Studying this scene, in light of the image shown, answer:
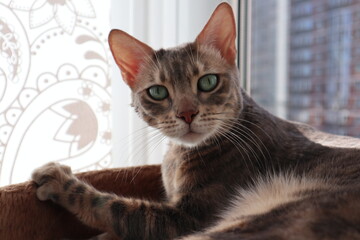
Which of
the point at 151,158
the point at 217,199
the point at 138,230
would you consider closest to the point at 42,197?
the point at 138,230

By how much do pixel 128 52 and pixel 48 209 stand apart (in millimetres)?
602

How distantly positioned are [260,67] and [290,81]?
0.20 metres

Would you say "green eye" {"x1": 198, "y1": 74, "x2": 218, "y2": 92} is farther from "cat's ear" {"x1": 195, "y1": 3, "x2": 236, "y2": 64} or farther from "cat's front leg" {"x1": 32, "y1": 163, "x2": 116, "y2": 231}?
"cat's front leg" {"x1": 32, "y1": 163, "x2": 116, "y2": 231}

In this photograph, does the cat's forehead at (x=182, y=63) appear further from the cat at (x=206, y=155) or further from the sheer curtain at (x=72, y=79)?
the sheer curtain at (x=72, y=79)

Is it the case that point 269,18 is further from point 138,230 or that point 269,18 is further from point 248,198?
point 138,230

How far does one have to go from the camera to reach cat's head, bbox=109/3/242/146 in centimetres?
141

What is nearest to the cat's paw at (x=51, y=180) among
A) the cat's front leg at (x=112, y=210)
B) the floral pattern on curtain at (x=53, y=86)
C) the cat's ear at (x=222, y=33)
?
the cat's front leg at (x=112, y=210)

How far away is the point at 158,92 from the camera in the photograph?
152 centimetres

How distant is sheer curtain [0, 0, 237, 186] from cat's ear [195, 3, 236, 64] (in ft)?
1.30

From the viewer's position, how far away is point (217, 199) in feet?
4.59

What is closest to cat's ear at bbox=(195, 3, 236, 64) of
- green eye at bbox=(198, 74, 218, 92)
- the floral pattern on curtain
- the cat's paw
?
green eye at bbox=(198, 74, 218, 92)

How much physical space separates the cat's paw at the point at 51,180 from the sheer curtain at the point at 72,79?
0.28 m

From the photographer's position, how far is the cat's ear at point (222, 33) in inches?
59.0

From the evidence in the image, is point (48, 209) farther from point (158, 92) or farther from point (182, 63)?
point (182, 63)
